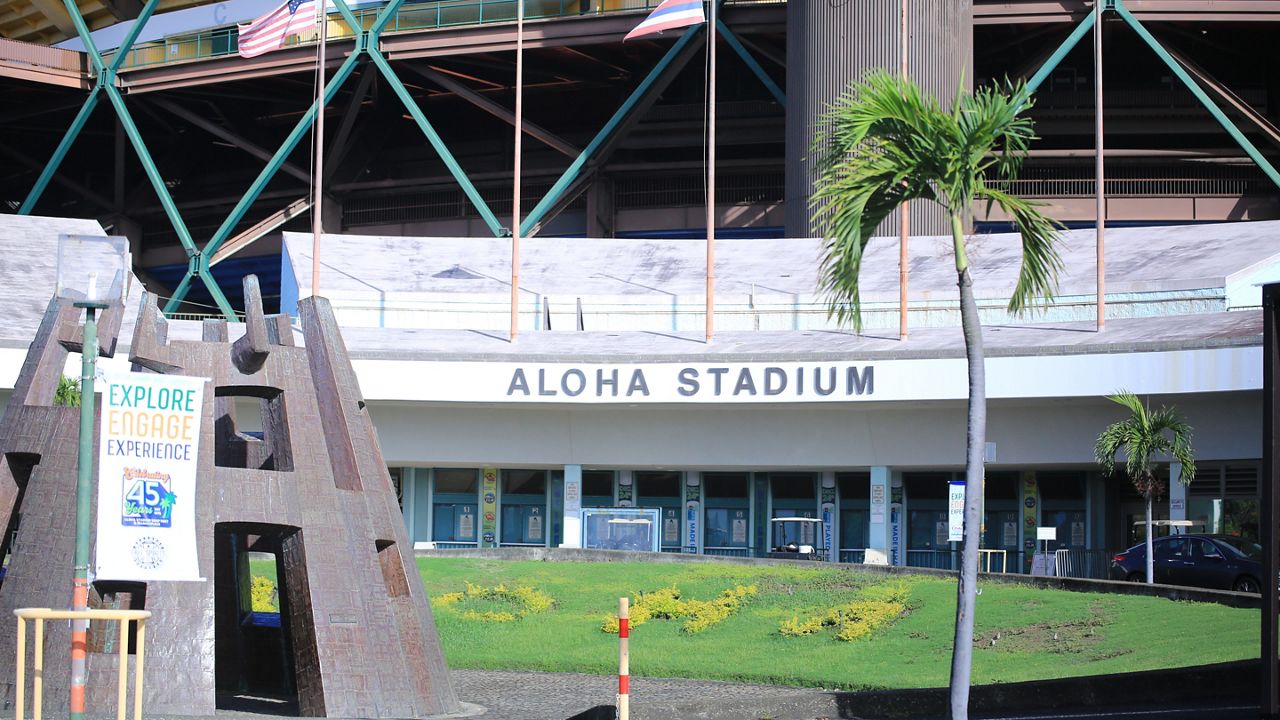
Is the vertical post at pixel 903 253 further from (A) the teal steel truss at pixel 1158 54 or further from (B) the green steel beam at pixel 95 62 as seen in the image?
(B) the green steel beam at pixel 95 62

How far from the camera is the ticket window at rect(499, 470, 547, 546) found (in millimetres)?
41969

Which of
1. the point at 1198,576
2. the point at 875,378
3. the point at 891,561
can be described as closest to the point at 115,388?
the point at 1198,576

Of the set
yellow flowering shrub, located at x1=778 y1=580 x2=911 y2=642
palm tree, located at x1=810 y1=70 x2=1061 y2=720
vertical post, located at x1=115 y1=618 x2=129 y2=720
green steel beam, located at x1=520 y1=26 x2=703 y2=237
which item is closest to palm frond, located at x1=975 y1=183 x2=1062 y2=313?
palm tree, located at x1=810 y1=70 x2=1061 y2=720

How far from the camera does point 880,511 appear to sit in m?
38.7

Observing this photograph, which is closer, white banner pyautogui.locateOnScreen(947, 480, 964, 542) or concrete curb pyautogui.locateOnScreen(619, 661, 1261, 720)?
concrete curb pyautogui.locateOnScreen(619, 661, 1261, 720)

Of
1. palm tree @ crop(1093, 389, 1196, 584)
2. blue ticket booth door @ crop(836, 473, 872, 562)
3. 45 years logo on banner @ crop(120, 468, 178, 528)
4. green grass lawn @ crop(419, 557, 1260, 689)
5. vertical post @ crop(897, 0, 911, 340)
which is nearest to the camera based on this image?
45 years logo on banner @ crop(120, 468, 178, 528)

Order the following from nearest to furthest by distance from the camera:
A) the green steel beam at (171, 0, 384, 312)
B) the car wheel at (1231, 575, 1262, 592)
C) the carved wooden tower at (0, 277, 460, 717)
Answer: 1. the carved wooden tower at (0, 277, 460, 717)
2. the car wheel at (1231, 575, 1262, 592)
3. the green steel beam at (171, 0, 384, 312)

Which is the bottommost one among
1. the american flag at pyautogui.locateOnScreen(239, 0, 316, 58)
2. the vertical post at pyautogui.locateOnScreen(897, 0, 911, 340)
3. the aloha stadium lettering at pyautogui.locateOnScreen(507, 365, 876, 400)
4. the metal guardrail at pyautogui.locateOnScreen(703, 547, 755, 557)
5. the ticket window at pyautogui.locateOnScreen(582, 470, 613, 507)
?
the metal guardrail at pyautogui.locateOnScreen(703, 547, 755, 557)

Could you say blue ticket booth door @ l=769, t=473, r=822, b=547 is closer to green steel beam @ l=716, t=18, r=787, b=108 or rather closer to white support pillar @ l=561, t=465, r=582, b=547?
white support pillar @ l=561, t=465, r=582, b=547

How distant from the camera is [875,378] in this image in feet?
119

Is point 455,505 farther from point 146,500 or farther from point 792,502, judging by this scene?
point 146,500

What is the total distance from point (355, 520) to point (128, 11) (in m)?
50.2

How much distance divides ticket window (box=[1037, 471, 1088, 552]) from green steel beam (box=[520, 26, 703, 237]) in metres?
19.5

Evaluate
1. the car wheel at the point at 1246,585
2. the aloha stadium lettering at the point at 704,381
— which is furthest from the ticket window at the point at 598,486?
the car wheel at the point at 1246,585
